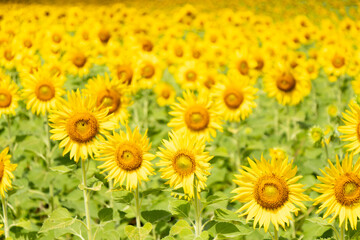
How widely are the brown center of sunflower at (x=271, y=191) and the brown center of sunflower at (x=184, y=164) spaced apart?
45 cm

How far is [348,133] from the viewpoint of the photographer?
284 centimetres

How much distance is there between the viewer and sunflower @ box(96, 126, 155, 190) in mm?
2787

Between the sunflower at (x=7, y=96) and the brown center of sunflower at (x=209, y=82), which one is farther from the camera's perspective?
the brown center of sunflower at (x=209, y=82)

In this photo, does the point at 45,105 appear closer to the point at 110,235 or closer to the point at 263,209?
the point at 110,235

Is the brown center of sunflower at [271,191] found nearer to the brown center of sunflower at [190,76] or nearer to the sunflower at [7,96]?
the sunflower at [7,96]

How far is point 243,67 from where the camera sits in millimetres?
5832

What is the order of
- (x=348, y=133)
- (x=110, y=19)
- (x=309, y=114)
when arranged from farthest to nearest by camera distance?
(x=110, y=19)
(x=309, y=114)
(x=348, y=133)

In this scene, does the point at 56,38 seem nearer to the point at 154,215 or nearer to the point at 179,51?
the point at 179,51

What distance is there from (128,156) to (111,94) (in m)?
1.09

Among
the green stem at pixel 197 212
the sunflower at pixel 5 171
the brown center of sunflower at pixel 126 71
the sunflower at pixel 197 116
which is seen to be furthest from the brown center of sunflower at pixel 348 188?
the brown center of sunflower at pixel 126 71

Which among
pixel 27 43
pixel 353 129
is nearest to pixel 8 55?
pixel 27 43

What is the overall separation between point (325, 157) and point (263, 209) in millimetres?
1351

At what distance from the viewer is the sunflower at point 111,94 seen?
3.64 meters

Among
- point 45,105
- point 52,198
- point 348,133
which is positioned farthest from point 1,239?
point 348,133
